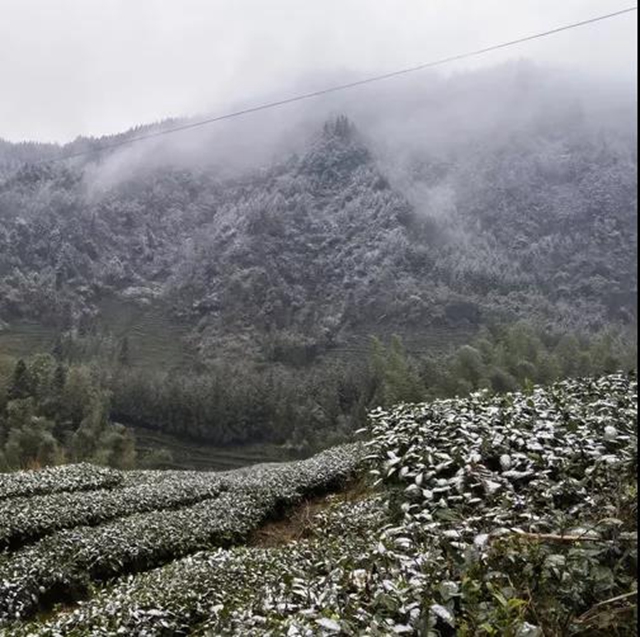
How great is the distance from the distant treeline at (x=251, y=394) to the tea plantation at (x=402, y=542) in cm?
224

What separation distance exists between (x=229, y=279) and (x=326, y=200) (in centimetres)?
3504

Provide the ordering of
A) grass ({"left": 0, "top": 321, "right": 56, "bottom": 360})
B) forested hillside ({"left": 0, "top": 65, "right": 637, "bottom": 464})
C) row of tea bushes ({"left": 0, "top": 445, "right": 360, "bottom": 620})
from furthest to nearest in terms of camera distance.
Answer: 1. grass ({"left": 0, "top": 321, "right": 56, "bottom": 360})
2. forested hillside ({"left": 0, "top": 65, "right": 637, "bottom": 464})
3. row of tea bushes ({"left": 0, "top": 445, "right": 360, "bottom": 620})

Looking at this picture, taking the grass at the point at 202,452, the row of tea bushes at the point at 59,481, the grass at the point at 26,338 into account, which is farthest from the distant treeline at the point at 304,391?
the row of tea bushes at the point at 59,481

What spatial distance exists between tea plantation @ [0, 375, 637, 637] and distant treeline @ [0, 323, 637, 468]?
7.36ft

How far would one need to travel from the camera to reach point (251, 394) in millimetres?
74625

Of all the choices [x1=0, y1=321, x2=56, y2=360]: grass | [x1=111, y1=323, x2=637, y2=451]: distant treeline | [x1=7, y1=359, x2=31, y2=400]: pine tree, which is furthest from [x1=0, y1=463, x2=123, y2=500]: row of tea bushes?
[x1=0, y1=321, x2=56, y2=360]: grass

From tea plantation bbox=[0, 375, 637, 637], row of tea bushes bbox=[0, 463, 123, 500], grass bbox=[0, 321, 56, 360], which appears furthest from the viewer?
grass bbox=[0, 321, 56, 360]

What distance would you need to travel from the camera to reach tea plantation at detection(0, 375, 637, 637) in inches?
114

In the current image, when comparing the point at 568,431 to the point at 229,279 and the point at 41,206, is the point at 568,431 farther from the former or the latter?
the point at 41,206

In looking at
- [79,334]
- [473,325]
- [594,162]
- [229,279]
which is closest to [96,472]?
[473,325]

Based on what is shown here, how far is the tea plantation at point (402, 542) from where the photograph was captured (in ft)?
9.53

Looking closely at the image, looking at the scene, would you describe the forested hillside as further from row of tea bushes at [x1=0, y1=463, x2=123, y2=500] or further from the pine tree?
row of tea bushes at [x1=0, y1=463, x2=123, y2=500]

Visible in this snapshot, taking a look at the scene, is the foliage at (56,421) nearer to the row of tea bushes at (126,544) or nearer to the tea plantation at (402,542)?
the row of tea bushes at (126,544)

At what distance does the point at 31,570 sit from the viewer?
771cm
